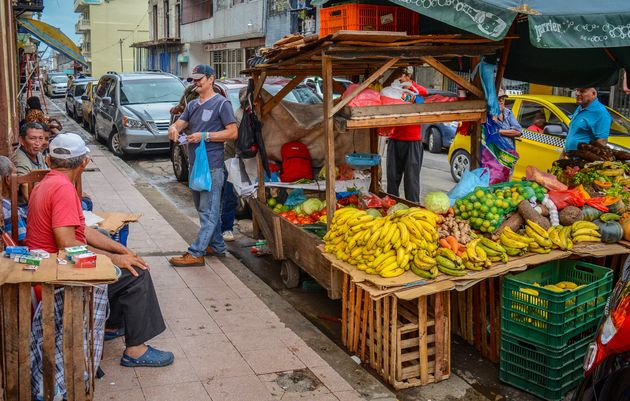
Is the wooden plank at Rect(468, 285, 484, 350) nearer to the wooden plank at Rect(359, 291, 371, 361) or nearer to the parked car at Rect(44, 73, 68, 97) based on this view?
the wooden plank at Rect(359, 291, 371, 361)

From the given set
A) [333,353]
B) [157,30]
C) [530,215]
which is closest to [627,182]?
[530,215]

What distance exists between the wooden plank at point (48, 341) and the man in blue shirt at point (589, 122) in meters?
6.29

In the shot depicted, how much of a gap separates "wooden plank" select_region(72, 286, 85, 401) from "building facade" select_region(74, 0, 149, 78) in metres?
66.1

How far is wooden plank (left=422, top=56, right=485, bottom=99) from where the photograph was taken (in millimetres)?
5570

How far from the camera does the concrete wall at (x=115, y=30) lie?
66875mm

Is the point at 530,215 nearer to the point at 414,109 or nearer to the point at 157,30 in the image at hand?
the point at 414,109

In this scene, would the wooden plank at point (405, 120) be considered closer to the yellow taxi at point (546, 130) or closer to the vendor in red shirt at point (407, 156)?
the vendor in red shirt at point (407, 156)

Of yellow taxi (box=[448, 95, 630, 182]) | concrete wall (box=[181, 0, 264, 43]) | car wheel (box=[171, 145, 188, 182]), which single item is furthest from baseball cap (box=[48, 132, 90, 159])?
concrete wall (box=[181, 0, 264, 43])

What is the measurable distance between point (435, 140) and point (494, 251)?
41.0 feet

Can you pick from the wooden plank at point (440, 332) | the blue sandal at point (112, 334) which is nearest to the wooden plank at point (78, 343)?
the blue sandal at point (112, 334)

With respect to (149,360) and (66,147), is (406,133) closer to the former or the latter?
(149,360)

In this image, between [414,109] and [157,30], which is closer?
[414,109]

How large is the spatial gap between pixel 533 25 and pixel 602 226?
172cm

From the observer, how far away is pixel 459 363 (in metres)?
5.18
